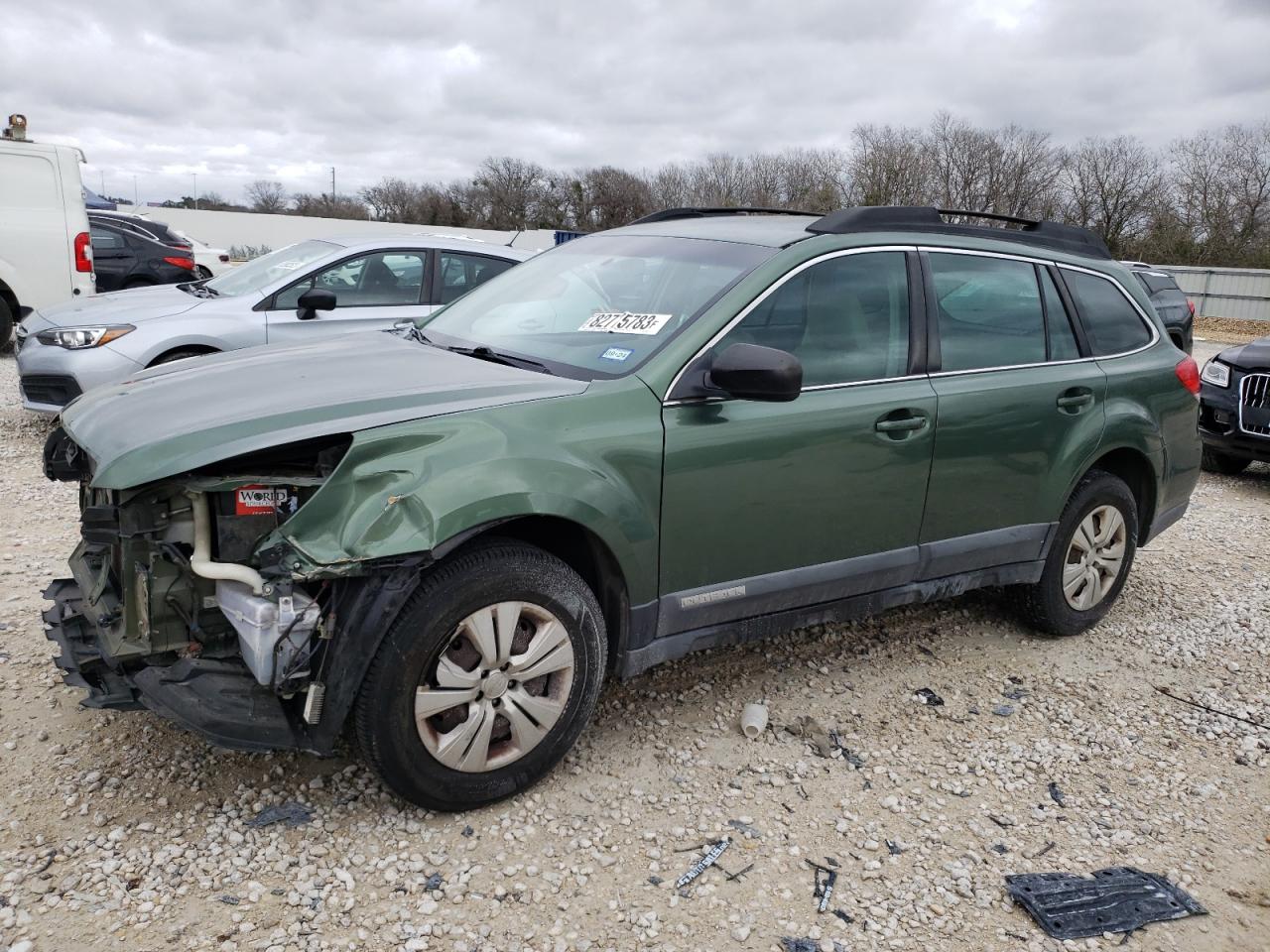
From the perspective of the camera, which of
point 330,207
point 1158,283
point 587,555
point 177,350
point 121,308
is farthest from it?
point 330,207

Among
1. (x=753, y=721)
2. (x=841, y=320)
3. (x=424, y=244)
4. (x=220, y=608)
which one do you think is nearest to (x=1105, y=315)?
(x=841, y=320)

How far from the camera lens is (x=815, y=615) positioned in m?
3.59

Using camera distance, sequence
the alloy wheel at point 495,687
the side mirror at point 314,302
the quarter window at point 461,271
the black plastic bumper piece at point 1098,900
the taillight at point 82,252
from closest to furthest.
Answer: the black plastic bumper piece at point 1098,900
the alloy wheel at point 495,687
the side mirror at point 314,302
the quarter window at point 461,271
the taillight at point 82,252

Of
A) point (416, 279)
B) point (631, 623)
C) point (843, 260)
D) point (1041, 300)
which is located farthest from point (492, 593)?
point (416, 279)

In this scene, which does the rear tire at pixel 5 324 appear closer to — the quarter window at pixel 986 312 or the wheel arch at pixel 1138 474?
the quarter window at pixel 986 312

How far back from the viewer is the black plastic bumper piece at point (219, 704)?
8.58ft

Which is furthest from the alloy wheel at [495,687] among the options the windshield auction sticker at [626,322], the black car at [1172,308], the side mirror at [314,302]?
the black car at [1172,308]

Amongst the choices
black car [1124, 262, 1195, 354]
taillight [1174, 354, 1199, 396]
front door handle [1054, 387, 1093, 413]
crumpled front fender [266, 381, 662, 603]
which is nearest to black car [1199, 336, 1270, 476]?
black car [1124, 262, 1195, 354]

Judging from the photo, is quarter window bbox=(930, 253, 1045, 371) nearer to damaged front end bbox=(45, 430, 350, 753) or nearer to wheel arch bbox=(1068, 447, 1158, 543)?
wheel arch bbox=(1068, 447, 1158, 543)

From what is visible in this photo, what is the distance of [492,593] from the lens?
2.79 m

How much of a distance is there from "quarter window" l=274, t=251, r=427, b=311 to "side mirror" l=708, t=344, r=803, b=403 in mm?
4678

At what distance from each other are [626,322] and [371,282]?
4376mm

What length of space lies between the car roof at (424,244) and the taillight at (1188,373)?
458cm

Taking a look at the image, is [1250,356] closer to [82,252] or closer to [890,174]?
[82,252]
